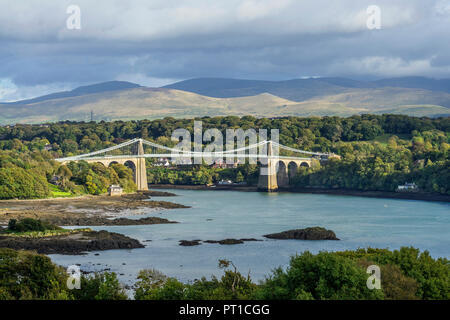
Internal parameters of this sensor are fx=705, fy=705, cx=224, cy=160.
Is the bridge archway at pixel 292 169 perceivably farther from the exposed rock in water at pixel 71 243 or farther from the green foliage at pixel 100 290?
the green foliage at pixel 100 290

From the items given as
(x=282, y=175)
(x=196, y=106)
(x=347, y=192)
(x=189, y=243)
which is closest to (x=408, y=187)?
(x=347, y=192)

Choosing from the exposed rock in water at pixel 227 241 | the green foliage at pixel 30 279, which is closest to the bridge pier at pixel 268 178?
the exposed rock in water at pixel 227 241

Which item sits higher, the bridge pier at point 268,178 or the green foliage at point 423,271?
the green foliage at point 423,271

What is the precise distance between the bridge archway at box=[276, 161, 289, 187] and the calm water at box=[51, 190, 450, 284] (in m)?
13.2

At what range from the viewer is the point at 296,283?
1211cm

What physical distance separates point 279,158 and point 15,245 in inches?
1635

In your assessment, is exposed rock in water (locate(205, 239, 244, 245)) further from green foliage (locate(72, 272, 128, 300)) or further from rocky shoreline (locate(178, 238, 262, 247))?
green foliage (locate(72, 272, 128, 300))

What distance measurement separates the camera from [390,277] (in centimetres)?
1242

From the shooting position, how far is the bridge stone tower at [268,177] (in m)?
60.2

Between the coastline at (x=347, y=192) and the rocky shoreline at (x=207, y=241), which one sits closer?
the rocky shoreline at (x=207, y=241)

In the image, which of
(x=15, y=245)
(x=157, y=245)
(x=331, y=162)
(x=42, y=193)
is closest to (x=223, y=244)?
(x=157, y=245)

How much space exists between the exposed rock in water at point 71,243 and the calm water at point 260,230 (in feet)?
2.46

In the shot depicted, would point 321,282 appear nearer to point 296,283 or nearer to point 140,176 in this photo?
point 296,283

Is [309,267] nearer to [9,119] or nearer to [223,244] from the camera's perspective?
[223,244]
